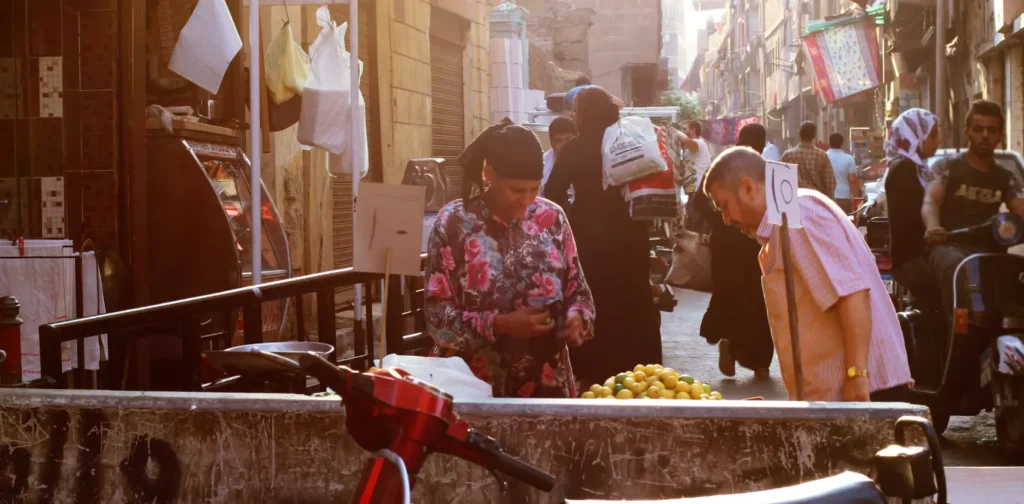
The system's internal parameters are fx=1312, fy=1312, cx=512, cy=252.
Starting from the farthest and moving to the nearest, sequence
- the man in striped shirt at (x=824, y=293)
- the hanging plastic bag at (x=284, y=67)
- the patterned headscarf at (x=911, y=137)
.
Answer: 1. the hanging plastic bag at (x=284, y=67)
2. the patterned headscarf at (x=911, y=137)
3. the man in striped shirt at (x=824, y=293)

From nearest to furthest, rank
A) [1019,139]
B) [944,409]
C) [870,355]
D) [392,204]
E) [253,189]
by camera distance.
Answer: [870,355] → [392,204] → [944,409] → [253,189] → [1019,139]

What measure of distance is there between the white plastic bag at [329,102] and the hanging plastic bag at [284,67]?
0.08 m

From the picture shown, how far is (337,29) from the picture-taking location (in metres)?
9.96

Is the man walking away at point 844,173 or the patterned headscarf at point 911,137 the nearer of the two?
the patterned headscarf at point 911,137

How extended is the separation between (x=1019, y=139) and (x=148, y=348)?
15.4 metres

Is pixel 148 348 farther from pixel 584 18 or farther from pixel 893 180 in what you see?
pixel 584 18

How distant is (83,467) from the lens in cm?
367

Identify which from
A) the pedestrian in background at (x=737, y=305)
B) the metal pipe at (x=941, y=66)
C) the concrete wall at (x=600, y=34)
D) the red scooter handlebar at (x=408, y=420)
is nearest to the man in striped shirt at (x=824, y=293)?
the red scooter handlebar at (x=408, y=420)

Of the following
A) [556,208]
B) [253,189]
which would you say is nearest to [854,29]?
[253,189]

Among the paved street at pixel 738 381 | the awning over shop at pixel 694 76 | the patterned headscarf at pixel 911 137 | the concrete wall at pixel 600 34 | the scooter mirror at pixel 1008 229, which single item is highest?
the awning over shop at pixel 694 76

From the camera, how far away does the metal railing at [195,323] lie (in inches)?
171

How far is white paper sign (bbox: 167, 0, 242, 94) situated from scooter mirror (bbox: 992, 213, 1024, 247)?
4761 mm

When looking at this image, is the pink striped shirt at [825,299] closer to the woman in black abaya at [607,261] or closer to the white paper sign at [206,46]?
the woman in black abaya at [607,261]

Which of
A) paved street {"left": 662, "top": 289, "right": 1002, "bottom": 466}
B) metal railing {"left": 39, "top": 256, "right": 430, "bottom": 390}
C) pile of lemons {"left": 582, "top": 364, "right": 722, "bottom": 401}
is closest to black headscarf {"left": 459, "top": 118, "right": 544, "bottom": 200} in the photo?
metal railing {"left": 39, "top": 256, "right": 430, "bottom": 390}
